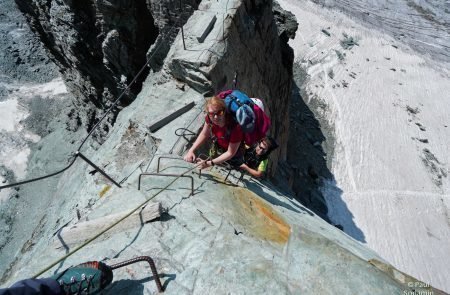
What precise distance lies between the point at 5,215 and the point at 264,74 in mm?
17000

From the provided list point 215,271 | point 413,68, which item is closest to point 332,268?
point 215,271

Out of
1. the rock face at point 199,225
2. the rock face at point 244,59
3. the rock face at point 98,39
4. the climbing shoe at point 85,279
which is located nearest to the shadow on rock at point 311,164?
the rock face at point 244,59

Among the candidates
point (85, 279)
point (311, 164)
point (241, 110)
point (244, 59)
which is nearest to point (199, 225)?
point (85, 279)

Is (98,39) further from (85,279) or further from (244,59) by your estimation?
(85,279)

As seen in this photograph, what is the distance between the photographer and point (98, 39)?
15.2 meters

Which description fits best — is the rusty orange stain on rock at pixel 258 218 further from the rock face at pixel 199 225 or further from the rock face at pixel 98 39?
the rock face at pixel 98 39

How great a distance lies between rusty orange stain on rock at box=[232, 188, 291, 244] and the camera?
18.7 feet

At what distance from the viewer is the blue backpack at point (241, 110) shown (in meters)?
6.00

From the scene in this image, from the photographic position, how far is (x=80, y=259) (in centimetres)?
530

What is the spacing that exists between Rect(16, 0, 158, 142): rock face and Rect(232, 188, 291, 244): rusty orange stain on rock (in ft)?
30.2

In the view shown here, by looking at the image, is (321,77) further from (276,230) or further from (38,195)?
(276,230)

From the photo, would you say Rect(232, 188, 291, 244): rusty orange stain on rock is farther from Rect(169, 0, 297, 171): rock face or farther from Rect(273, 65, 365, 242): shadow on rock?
Rect(273, 65, 365, 242): shadow on rock

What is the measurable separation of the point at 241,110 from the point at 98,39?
11.5 meters

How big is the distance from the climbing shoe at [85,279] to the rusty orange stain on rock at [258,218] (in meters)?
2.22
